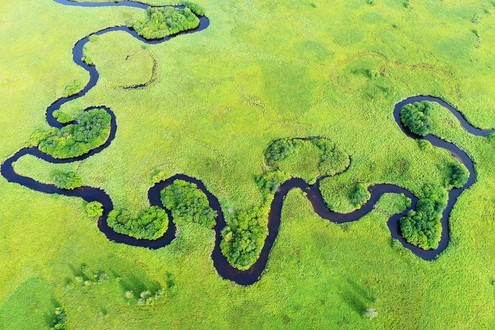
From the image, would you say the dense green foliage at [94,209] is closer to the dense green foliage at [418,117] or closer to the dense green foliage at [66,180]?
the dense green foliage at [66,180]

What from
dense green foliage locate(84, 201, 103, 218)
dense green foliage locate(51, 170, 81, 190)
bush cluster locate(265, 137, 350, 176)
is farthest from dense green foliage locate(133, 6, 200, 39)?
dense green foliage locate(84, 201, 103, 218)

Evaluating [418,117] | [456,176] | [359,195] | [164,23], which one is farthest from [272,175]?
[164,23]

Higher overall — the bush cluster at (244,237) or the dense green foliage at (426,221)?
the dense green foliage at (426,221)

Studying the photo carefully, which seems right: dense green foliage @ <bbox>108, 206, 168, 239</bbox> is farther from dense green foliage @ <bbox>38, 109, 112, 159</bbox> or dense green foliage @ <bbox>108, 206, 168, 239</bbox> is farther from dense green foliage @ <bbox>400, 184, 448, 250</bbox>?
dense green foliage @ <bbox>400, 184, 448, 250</bbox>

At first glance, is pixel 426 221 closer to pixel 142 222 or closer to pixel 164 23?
pixel 142 222

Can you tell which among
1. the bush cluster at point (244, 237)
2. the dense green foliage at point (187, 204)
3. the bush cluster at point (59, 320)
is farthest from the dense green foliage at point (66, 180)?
the bush cluster at point (244, 237)

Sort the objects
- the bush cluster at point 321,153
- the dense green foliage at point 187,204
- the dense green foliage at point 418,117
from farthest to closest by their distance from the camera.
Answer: the dense green foliage at point 418,117
the bush cluster at point 321,153
the dense green foliage at point 187,204

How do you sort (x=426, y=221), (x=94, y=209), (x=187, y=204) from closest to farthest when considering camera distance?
(x=94, y=209) → (x=426, y=221) → (x=187, y=204)
